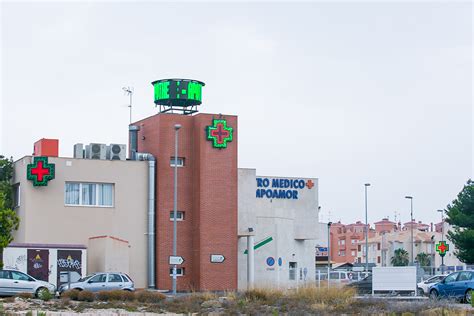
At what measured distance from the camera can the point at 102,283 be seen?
45969mm

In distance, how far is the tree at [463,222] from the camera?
7662cm

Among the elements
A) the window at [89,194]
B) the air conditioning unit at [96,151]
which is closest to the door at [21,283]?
the window at [89,194]

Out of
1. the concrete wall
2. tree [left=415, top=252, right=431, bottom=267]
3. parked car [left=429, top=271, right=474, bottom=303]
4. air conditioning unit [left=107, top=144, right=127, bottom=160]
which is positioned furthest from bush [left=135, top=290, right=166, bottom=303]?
tree [left=415, top=252, right=431, bottom=267]

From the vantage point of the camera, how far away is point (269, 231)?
63.7 meters

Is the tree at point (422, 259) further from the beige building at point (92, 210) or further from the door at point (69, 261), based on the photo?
the door at point (69, 261)

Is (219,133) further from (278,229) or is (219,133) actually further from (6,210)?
(6,210)

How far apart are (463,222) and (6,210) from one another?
43.5m

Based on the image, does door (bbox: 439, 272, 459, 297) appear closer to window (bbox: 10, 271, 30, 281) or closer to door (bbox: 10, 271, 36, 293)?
door (bbox: 10, 271, 36, 293)

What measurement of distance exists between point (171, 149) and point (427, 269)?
108 ft

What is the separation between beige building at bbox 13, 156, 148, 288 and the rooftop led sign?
5.82 metres

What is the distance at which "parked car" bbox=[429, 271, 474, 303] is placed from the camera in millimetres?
41144

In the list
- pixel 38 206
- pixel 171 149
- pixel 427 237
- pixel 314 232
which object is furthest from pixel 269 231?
pixel 427 237

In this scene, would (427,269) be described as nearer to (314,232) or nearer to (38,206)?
(314,232)

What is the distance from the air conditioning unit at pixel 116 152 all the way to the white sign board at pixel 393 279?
1827cm
